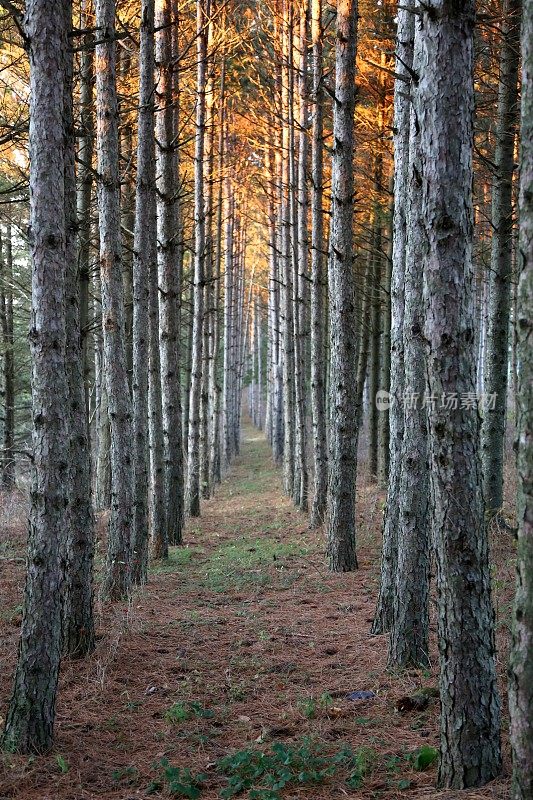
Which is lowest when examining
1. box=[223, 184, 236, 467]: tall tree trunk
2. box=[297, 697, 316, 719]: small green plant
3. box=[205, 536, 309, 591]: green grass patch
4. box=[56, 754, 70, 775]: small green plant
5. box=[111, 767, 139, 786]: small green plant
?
box=[205, 536, 309, 591]: green grass patch

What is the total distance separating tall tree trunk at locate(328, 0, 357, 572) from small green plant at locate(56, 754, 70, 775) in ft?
18.3

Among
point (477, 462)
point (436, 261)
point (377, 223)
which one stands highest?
point (377, 223)

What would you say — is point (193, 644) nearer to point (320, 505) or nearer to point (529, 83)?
point (529, 83)

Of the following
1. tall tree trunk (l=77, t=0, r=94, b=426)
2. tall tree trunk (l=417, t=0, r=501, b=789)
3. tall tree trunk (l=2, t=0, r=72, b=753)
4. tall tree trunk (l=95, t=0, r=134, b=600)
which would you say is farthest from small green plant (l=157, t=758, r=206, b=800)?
tall tree trunk (l=77, t=0, r=94, b=426)

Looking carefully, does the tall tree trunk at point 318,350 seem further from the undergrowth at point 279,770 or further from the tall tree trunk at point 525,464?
the tall tree trunk at point 525,464

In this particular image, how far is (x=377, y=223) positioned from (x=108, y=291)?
856 centimetres

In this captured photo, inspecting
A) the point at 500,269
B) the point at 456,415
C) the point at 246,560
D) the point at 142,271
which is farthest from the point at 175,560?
the point at 456,415

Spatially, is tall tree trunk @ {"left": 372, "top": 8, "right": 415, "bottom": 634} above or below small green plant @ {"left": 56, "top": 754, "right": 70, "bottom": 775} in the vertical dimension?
above

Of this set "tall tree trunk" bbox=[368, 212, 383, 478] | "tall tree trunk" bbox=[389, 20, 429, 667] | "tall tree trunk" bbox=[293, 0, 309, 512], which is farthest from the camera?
"tall tree trunk" bbox=[368, 212, 383, 478]

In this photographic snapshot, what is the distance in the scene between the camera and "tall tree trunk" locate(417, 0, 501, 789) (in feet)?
11.0

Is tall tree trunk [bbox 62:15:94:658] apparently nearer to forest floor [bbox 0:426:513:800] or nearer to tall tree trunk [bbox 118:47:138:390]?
forest floor [bbox 0:426:513:800]

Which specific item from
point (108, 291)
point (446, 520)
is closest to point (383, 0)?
point (108, 291)

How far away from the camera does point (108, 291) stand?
7.34 meters

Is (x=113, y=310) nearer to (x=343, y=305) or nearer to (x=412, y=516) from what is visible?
(x=343, y=305)
